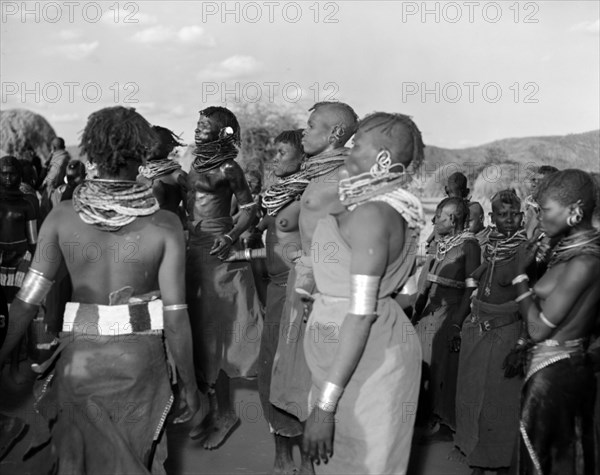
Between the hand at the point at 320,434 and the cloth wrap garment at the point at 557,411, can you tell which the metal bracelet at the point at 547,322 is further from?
the hand at the point at 320,434

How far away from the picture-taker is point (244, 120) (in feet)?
75.8

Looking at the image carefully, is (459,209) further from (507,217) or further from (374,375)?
(374,375)

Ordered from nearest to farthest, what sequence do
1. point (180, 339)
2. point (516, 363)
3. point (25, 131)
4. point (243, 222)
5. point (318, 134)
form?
point (180, 339) < point (516, 363) < point (318, 134) < point (243, 222) < point (25, 131)

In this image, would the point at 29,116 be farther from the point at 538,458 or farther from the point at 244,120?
the point at 538,458

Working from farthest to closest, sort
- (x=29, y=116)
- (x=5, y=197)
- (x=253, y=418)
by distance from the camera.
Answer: (x=29, y=116)
(x=5, y=197)
(x=253, y=418)

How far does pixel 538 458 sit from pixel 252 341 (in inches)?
104

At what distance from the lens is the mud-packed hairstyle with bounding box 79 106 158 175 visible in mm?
3252

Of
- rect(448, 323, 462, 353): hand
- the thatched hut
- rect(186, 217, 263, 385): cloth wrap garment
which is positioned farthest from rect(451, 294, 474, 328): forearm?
the thatched hut

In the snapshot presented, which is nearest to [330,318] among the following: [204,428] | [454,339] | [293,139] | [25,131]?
[293,139]

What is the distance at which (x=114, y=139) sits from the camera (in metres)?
3.25

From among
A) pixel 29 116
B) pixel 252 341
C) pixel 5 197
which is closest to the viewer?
pixel 252 341

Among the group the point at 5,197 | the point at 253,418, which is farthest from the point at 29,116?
the point at 253,418

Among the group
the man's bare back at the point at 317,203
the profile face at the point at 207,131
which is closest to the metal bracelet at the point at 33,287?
the man's bare back at the point at 317,203

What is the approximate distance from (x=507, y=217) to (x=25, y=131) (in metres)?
17.9
